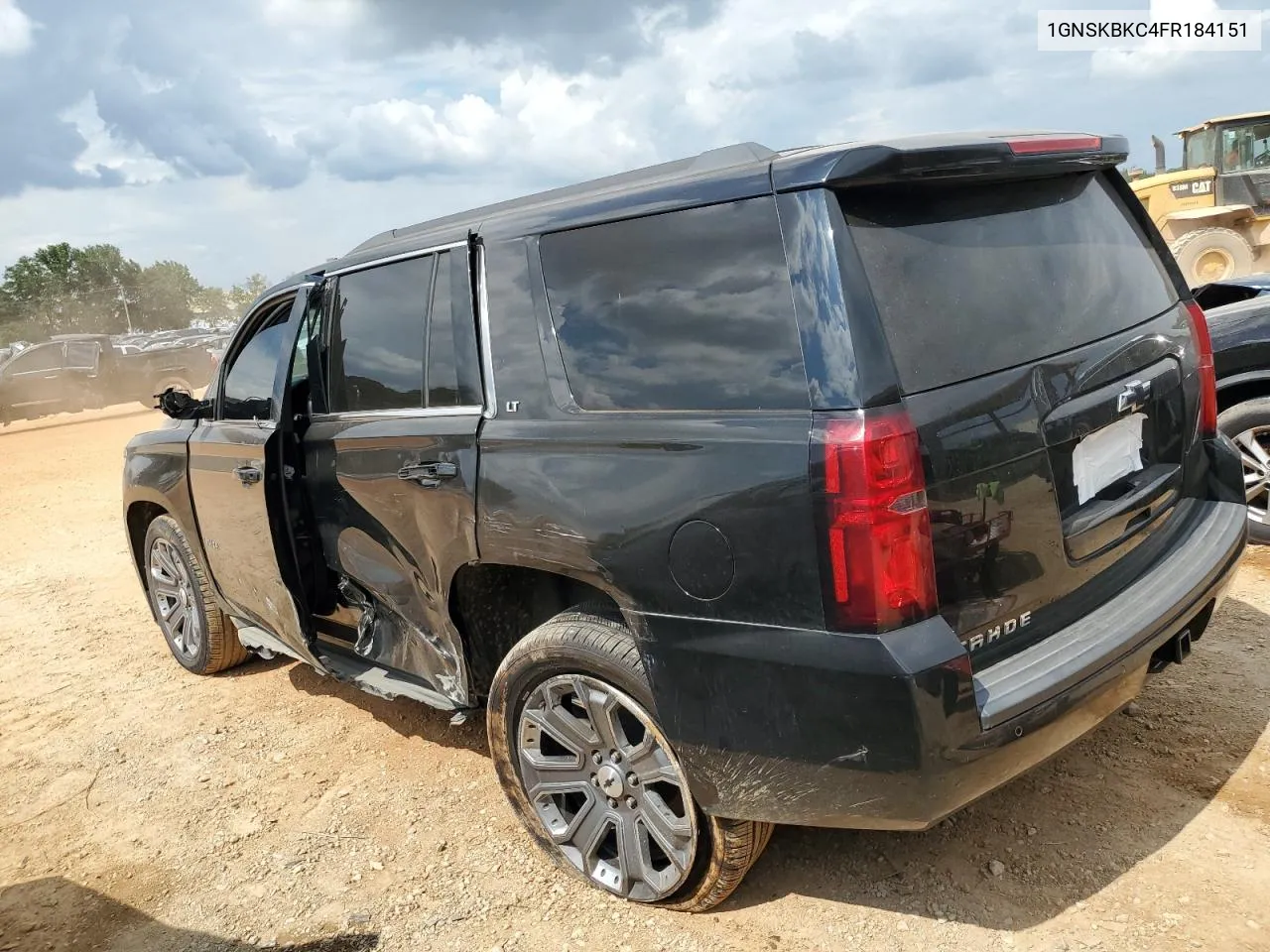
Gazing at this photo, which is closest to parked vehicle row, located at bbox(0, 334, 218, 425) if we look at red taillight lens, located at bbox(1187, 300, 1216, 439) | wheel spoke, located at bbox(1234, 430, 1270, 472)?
wheel spoke, located at bbox(1234, 430, 1270, 472)

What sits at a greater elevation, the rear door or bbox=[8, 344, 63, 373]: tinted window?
bbox=[8, 344, 63, 373]: tinted window

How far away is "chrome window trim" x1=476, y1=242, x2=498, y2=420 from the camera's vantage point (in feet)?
9.29

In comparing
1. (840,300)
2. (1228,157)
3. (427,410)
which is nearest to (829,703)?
(840,300)

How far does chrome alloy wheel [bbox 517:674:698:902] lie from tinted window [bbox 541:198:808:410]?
2.79ft

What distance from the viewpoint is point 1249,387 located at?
4.85 metres

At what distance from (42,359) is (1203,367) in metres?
22.6

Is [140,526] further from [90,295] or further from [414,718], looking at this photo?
[90,295]

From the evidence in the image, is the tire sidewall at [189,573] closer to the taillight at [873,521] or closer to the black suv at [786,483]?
the black suv at [786,483]

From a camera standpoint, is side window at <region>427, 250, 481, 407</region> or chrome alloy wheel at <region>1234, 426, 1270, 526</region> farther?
chrome alloy wheel at <region>1234, 426, 1270, 526</region>

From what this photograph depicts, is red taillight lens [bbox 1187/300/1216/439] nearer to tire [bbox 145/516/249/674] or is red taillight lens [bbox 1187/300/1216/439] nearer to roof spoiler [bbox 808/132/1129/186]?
roof spoiler [bbox 808/132/1129/186]

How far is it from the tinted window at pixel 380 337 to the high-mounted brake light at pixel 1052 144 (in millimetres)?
1791

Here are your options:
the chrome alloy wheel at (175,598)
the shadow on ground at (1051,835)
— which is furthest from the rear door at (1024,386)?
the chrome alloy wheel at (175,598)

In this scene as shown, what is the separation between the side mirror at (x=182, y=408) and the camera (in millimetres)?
4430

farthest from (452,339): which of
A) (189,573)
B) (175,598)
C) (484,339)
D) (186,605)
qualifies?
(175,598)
